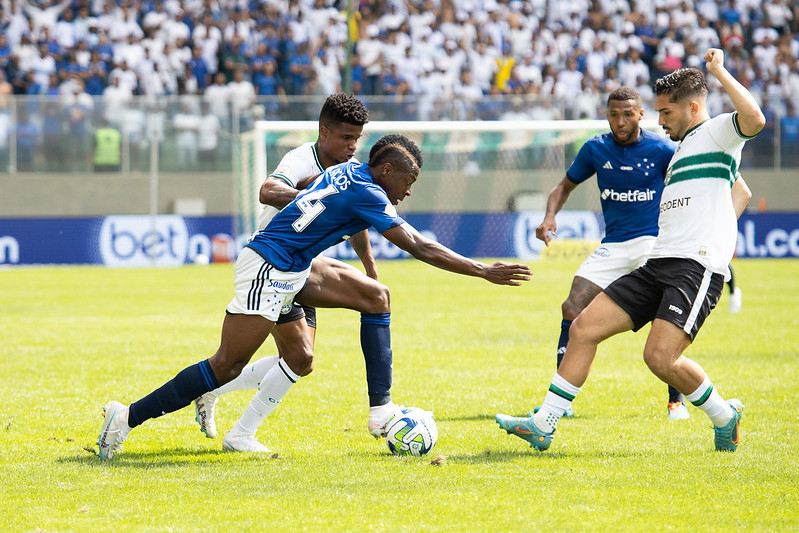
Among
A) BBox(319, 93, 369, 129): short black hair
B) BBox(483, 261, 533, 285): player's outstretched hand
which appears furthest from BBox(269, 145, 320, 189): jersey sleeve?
BBox(483, 261, 533, 285): player's outstretched hand

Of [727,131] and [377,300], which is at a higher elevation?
[727,131]

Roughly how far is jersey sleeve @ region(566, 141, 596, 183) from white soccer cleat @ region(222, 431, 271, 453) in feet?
9.92

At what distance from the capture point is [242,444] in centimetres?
597

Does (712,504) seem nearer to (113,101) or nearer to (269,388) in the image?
(269,388)

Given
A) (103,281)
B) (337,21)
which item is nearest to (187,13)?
(337,21)

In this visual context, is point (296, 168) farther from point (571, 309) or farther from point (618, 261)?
point (618, 261)

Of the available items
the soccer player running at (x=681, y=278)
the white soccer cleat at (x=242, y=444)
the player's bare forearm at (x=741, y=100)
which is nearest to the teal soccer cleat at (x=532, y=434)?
the soccer player running at (x=681, y=278)

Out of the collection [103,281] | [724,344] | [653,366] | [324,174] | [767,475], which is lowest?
[103,281]

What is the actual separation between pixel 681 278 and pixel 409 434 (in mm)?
1779

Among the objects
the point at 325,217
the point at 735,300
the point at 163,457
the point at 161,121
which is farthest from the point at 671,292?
Result: the point at 161,121

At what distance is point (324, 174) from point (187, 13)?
21.4 metres

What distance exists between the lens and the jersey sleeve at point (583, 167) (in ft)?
24.1

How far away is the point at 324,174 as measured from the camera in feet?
18.5

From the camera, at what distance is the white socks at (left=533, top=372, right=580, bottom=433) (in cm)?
579
